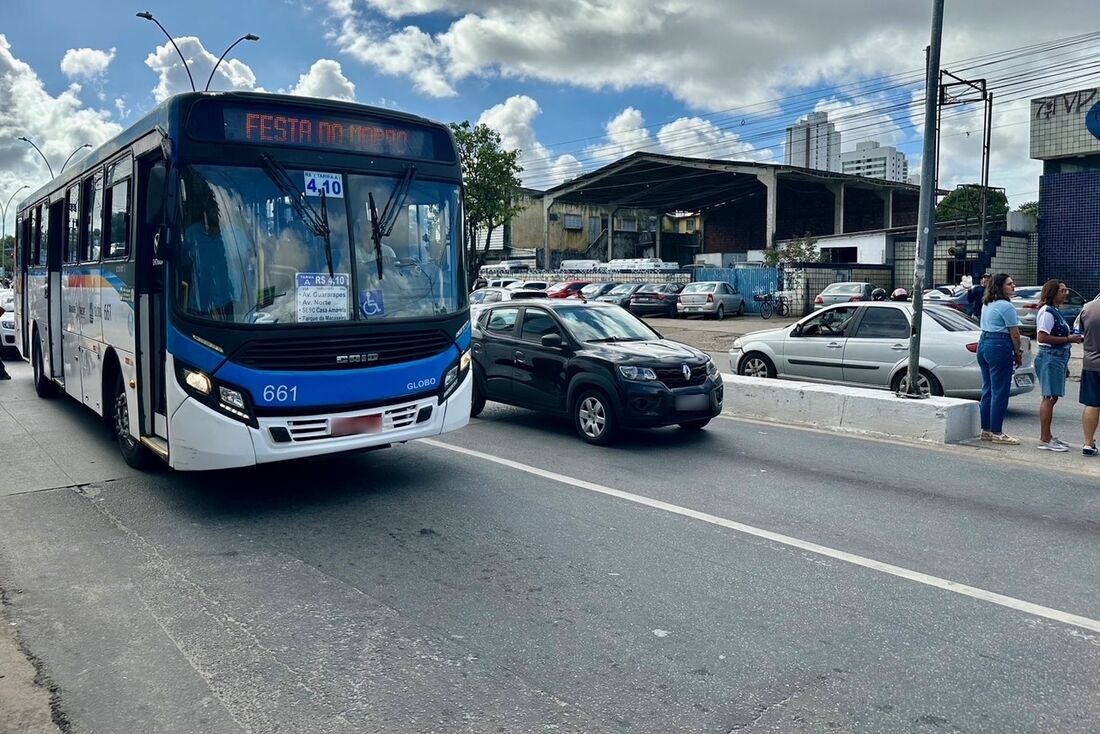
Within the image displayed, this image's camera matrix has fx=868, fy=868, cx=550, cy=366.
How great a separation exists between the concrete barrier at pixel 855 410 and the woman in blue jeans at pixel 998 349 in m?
0.31

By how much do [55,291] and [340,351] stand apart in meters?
6.04

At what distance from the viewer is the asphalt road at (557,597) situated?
3.72m

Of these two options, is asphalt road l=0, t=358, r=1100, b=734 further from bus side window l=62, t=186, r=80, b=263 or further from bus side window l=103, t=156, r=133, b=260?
bus side window l=62, t=186, r=80, b=263

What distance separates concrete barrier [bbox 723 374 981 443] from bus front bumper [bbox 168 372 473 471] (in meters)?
5.80

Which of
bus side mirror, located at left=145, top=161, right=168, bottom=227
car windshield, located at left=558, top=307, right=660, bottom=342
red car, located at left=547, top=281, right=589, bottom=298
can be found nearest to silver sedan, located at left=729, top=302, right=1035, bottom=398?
car windshield, located at left=558, top=307, right=660, bottom=342

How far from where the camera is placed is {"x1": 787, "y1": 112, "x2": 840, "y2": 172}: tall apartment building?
214ft

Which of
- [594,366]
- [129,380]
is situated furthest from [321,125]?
[594,366]

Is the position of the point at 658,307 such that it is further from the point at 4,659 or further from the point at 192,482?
the point at 4,659

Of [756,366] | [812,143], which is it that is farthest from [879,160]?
[756,366]

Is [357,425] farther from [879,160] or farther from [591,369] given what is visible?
[879,160]

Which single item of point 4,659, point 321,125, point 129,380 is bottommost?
point 4,659

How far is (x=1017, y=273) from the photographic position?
111ft

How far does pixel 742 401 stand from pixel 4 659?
9.10 meters

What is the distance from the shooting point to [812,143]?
67.9 metres
